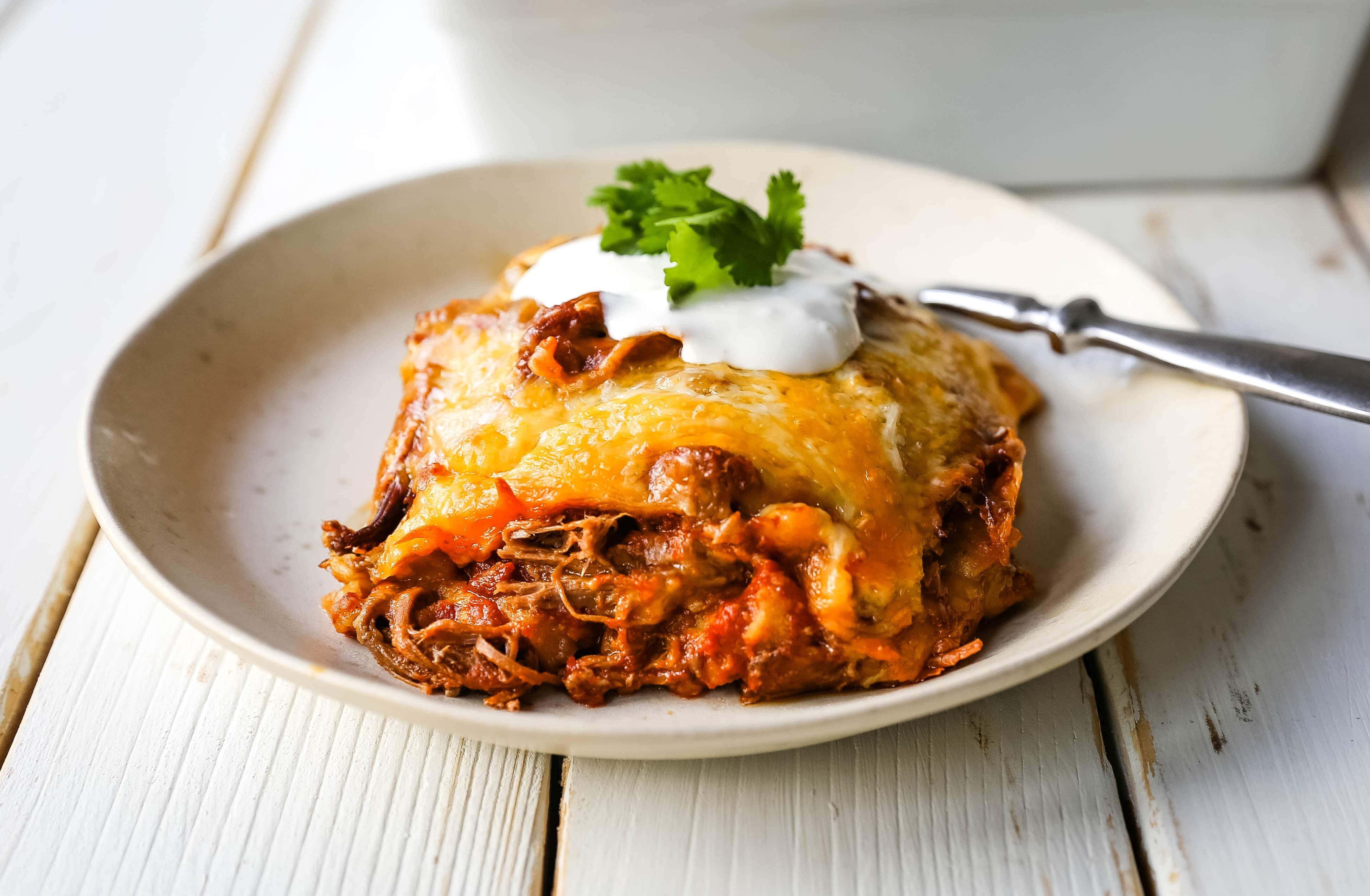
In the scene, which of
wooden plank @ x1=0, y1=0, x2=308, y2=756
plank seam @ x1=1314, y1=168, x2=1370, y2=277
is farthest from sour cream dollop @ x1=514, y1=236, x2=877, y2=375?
plank seam @ x1=1314, y1=168, x2=1370, y2=277

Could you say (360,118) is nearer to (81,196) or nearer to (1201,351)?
(81,196)

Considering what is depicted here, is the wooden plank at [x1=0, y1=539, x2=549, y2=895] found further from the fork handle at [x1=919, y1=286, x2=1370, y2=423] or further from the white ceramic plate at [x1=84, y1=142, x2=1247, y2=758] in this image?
the fork handle at [x1=919, y1=286, x2=1370, y2=423]

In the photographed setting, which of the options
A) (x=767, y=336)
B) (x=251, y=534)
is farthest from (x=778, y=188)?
(x=251, y=534)

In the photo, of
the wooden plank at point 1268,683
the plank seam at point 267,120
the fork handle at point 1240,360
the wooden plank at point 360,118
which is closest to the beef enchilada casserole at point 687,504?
the wooden plank at point 1268,683

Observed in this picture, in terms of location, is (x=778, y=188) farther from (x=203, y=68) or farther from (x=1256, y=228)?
(x=203, y=68)

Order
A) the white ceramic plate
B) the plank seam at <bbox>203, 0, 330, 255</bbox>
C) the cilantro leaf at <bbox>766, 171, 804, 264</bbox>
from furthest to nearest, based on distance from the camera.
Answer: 1. the plank seam at <bbox>203, 0, 330, 255</bbox>
2. the cilantro leaf at <bbox>766, 171, 804, 264</bbox>
3. the white ceramic plate

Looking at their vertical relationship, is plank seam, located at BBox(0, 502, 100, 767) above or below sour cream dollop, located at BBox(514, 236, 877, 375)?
below
